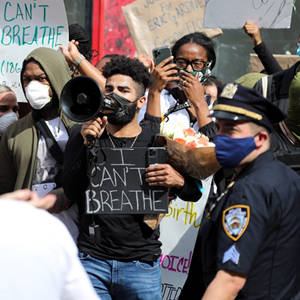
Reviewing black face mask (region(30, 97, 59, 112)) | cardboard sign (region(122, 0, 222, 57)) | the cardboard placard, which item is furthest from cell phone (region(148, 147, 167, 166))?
the cardboard placard

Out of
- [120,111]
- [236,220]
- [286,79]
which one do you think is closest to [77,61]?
[120,111]

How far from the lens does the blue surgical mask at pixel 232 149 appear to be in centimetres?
211

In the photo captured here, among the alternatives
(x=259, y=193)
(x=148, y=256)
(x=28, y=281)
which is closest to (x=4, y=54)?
(x=148, y=256)

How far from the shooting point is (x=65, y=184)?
2830 mm

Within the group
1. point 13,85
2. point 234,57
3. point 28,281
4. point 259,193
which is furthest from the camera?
point 234,57

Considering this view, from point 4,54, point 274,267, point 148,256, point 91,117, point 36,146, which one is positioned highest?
point 4,54

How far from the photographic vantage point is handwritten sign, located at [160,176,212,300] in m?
3.78

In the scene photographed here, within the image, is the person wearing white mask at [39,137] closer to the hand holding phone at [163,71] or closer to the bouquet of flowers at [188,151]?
the hand holding phone at [163,71]

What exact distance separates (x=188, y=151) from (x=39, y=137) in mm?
1120

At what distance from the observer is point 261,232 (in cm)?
197

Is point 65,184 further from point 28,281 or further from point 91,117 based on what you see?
point 28,281

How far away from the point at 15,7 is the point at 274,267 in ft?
10.5

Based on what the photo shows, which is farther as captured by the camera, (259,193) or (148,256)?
(148,256)

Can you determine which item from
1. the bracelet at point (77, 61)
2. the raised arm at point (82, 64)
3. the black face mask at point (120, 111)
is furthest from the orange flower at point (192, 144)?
the bracelet at point (77, 61)
